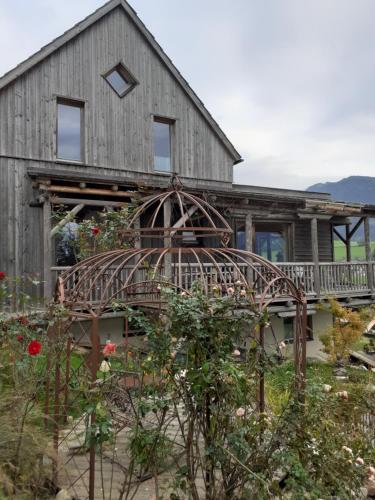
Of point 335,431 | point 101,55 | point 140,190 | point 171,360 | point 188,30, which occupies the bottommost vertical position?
point 335,431

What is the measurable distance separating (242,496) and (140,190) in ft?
25.7

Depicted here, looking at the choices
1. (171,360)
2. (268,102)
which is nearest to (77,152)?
(268,102)

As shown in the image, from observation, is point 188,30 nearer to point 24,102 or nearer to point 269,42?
point 269,42

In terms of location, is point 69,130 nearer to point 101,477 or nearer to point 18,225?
point 18,225

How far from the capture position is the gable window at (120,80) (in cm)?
1280

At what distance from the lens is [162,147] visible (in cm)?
1375

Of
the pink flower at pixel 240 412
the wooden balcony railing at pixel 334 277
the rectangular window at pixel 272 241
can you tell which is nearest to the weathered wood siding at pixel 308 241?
the rectangular window at pixel 272 241

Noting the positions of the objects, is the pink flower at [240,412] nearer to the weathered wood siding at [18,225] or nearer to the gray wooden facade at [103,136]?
the gray wooden facade at [103,136]

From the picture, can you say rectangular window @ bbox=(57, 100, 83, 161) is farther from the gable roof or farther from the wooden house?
the gable roof

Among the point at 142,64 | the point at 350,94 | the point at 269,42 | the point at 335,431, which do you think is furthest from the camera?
the point at 142,64

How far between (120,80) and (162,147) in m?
2.43

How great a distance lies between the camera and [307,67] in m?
8.12

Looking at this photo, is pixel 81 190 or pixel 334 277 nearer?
pixel 81 190

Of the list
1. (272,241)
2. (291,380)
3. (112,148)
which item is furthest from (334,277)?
(291,380)
